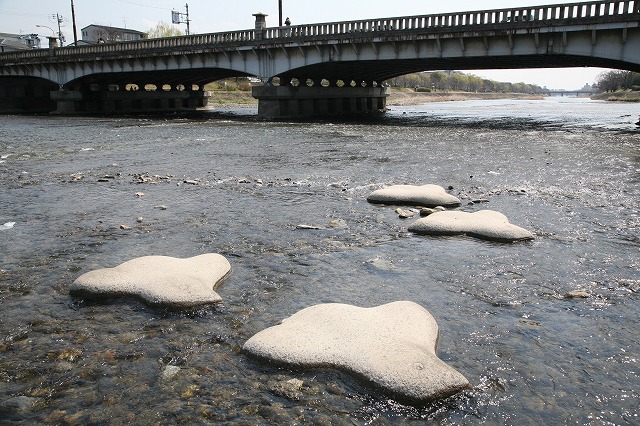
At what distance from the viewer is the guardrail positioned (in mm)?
30678

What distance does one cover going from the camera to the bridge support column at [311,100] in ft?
151

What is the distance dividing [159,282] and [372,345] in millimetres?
2578

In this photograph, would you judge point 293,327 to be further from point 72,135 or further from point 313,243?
point 72,135

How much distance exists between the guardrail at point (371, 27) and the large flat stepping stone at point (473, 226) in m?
26.2

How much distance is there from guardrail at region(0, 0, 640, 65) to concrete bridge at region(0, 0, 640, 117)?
0.22 feet

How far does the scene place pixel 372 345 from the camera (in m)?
4.60

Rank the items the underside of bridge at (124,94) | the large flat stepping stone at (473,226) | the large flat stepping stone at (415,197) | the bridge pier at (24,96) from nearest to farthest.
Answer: the large flat stepping stone at (473,226) < the large flat stepping stone at (415,197) < the underside of bridge at (124,94) < the bridge pier at (24,96)

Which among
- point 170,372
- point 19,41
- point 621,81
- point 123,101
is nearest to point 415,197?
point 170,372

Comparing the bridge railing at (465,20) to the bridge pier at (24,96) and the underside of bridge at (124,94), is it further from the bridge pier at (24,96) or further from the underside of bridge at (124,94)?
the bridge pier at (24,96)

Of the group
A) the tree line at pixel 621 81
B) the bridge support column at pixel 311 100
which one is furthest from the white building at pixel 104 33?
the tree line at pixel 621 81

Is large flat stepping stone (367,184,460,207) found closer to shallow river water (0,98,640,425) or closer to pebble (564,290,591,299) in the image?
shallow river water (0,98,640,425)

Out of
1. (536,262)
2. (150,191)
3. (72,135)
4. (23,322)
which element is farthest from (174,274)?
(72,135)

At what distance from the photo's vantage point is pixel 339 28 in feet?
133

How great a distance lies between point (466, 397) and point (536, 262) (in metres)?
3.58
